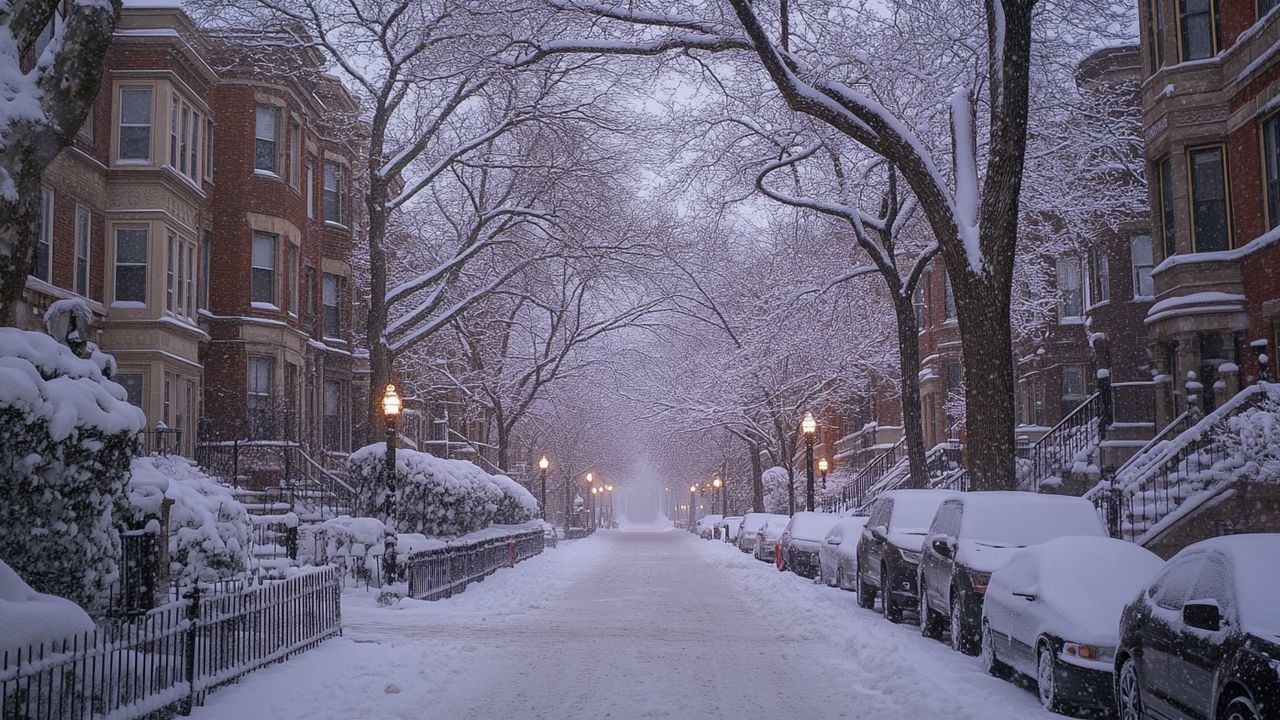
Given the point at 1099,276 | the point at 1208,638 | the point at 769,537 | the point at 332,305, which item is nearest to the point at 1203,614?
the point at 1208,638

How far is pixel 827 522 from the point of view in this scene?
29469mm

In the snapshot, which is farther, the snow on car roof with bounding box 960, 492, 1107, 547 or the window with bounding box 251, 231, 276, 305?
the window with bounding box 251, 231, 276, 305

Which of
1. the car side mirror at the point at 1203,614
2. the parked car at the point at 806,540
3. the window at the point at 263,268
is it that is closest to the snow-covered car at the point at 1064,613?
the car side mirror at the point at 1203,614

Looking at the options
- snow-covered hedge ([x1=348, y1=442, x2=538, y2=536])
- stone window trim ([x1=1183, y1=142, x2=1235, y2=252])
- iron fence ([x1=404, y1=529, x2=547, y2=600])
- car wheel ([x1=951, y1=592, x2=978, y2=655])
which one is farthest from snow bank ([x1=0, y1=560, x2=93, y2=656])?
stone window trim ([x1=1183, y1=142, x2=1235, y2=252])

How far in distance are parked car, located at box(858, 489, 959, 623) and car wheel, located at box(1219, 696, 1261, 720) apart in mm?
8839

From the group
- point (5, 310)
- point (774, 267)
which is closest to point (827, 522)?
point (774, 267)

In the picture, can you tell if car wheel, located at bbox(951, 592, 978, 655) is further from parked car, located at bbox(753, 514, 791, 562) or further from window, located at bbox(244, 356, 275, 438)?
parked car, located at bbox(753, 514, 791, 562)

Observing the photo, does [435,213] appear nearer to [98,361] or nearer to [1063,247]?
[1063,247]

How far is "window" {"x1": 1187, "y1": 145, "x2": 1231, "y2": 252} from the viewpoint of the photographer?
24125 mm

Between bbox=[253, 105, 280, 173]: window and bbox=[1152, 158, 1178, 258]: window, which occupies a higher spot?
bbox=[253, 105, 280, 173]: window

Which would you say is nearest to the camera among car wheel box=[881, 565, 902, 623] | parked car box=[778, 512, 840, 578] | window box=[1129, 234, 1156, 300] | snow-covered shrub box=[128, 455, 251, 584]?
snow-covered shrub box=[128, 455, 251, 584]

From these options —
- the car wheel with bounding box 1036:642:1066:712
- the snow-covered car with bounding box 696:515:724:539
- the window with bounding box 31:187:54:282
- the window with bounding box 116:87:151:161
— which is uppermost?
the window with bounding box 116:87:151:161

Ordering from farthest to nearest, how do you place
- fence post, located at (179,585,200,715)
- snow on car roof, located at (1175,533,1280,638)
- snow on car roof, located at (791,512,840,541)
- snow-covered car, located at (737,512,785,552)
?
snow-covered car, located at (737,512,785,552)
snow on car roof, located at (791,512,840,541)
fence post, located at (179,585,200,715)
snow on car roof, located at (1175,533,1280,638)

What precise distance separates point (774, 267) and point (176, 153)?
22472 mm
